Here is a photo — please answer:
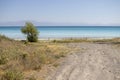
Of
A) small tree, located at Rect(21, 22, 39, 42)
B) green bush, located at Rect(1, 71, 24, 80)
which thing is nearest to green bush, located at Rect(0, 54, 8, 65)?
green bush, located at Rect(1, 71, 24, 80)

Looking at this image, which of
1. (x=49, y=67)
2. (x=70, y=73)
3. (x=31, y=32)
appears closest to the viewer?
(x=70, y=73)

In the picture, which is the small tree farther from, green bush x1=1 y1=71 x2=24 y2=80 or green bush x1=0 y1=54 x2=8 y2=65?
green bush x1=1 y1=71 x2=24 y2=80

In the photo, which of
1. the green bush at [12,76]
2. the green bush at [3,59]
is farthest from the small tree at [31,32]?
the green bush at [12,76]

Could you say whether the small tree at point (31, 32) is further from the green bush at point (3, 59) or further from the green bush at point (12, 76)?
the green bush at point (12, 76)

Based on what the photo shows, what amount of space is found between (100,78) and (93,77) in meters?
0.36

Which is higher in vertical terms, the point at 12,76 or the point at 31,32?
the point at 12,76

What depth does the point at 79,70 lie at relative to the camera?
1491 cm

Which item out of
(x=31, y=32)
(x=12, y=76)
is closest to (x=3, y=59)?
(x=12, y=76)

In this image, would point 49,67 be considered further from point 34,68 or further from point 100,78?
point 100,78

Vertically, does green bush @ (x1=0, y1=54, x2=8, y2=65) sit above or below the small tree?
above

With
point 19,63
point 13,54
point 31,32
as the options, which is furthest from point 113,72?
point 31,32

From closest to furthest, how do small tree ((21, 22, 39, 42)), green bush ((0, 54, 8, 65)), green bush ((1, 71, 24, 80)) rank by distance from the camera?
green bush ((1, 71, 24, 80)) < green bush ((0, 54, 8, 65)) < small tree ((21, 22, 39, 42))

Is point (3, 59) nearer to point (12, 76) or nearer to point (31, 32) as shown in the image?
point (12, 76)

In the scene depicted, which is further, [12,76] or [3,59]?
[3,59]
